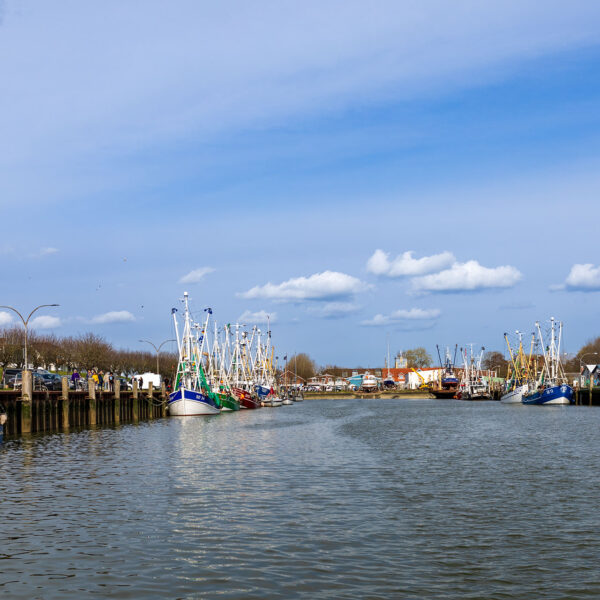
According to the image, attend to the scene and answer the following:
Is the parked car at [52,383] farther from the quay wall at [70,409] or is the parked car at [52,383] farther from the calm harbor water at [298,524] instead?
the calm harbor water at [298,524]

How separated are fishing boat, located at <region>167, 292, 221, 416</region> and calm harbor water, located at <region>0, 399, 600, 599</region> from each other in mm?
52069

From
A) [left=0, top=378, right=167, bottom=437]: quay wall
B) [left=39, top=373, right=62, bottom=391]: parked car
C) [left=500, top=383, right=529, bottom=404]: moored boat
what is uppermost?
[left=39, top=373, right=62, bottom=391]: parked car

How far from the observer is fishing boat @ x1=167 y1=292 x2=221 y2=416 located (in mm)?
98812

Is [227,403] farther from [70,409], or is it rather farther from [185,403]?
[70,409]

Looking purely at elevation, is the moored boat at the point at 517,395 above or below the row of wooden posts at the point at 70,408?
below

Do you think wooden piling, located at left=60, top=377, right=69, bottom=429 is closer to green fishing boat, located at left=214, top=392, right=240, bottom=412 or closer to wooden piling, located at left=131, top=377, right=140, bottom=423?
wooden piling, located at left=131, top=377, right=140, bottom=423

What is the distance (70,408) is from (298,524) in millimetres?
47073

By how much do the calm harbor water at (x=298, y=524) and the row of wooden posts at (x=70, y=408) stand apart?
10460mm

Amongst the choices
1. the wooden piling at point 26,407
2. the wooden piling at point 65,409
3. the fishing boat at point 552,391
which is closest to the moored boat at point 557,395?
the fishing boat at point 552,391

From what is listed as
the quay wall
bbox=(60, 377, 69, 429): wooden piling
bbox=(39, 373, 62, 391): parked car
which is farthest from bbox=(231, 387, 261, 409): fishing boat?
bbox=(60, 377, 69, 429): wooden piling

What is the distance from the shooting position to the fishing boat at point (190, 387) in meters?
98.8

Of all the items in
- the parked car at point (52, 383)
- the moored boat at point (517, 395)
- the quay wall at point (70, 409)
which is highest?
the parked car at point (52, 383)

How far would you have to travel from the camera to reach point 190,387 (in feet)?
339

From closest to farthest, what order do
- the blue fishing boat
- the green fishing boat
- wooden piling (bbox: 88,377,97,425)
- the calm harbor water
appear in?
the calm harbor water
wooden piling (bbox: 88,377,97,425)
the green fishing boat
the blue fishing boat
